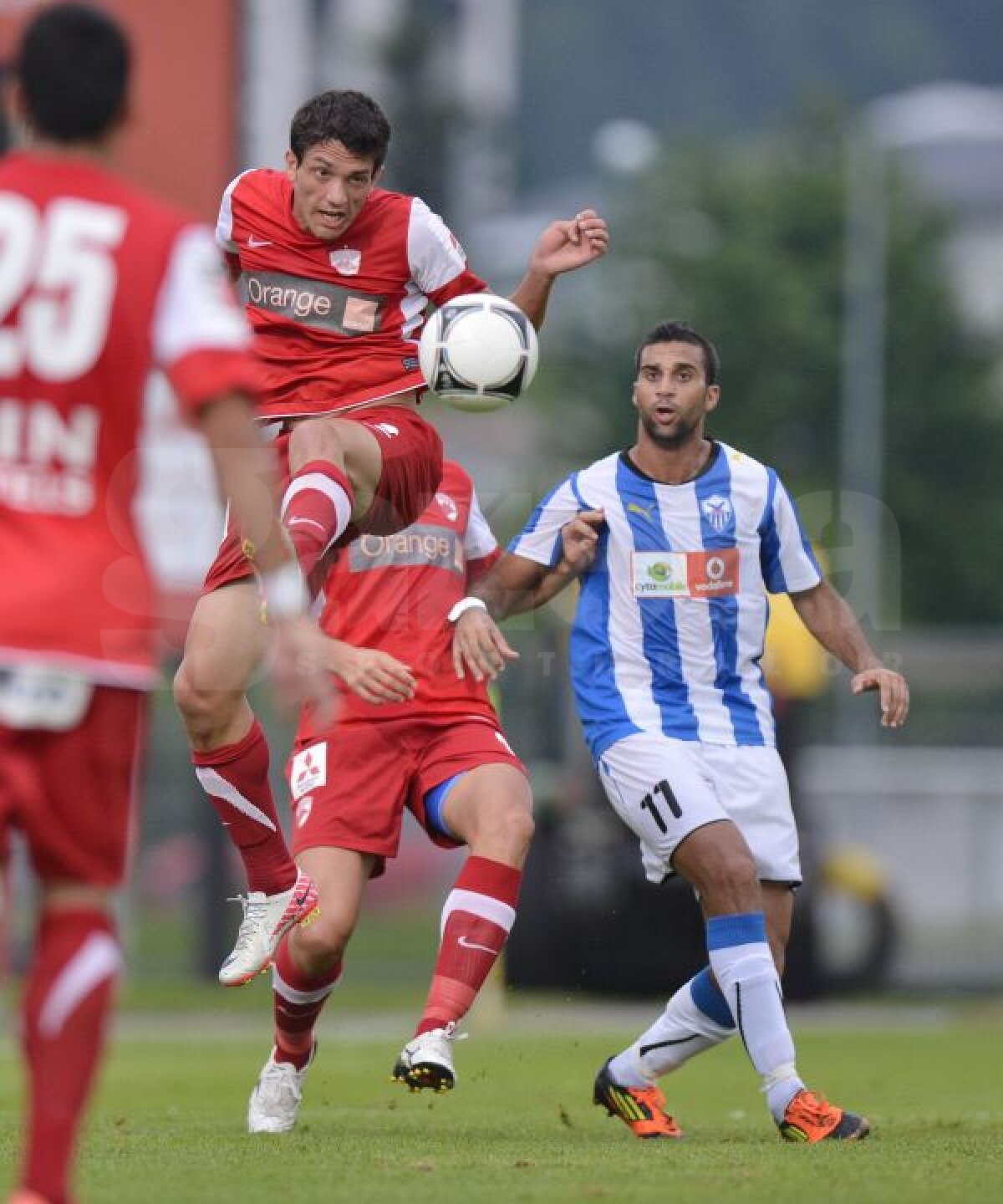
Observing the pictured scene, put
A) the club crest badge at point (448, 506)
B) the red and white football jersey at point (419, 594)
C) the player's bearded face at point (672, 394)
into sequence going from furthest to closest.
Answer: the club crest badge at point (448, 506) → the red and white football jersey at point (419, 594) → the player's bearded face at point (672, 394)

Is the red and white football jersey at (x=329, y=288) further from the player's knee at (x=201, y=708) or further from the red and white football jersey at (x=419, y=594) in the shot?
the player's knee at (x=201, y=708)

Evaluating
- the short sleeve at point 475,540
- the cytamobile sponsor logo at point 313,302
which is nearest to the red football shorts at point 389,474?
the cytamobile sponsor logo at point 313,302

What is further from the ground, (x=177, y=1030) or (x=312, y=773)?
(x=312, y=773)

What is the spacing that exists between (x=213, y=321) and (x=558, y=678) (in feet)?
46.5

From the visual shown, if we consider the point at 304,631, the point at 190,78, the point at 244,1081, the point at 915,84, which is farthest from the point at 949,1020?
the point at 915,84

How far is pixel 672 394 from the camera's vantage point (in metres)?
8.60

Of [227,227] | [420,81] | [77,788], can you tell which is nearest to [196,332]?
[77,788]

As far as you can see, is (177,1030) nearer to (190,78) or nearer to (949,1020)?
(949,1020)

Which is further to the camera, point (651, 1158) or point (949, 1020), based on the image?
point (949, 1020)

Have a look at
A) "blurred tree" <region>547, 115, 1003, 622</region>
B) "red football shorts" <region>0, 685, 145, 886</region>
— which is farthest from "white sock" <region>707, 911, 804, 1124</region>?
"blurred tree" <region>547, 115, 1003, 622</region>

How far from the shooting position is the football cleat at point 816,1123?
7855 mm

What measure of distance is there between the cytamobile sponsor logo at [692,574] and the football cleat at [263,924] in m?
1.55

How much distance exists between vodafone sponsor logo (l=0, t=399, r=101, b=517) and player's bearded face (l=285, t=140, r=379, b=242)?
3.33m

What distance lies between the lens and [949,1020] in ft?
55.8
